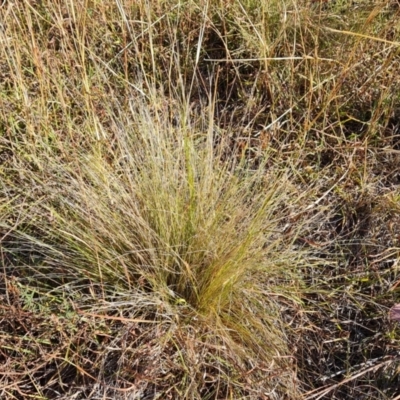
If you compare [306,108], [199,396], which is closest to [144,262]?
[199,396]

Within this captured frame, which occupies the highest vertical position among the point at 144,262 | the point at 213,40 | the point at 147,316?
the point at 213,40

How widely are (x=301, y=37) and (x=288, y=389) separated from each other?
906 mm

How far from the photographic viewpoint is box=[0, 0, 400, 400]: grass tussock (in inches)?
53.4

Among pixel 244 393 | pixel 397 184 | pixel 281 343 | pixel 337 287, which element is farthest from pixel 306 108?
pixel 244 393

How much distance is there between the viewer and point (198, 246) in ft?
4.53

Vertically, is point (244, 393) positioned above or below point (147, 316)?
below

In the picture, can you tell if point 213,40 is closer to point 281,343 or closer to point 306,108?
point 306,108

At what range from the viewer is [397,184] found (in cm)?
171

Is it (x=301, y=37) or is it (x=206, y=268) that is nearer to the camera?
(x=206, y=268)

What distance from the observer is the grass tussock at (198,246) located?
1.36 metres

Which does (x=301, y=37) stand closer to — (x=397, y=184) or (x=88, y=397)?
(x=397, y=184)

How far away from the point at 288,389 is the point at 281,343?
10 cm

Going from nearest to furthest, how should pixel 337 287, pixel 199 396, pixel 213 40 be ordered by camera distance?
pixel 199 396, pixel 337 287, pixel 213 40

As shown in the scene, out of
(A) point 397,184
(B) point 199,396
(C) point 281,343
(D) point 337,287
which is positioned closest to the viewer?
(B) point 199,396
